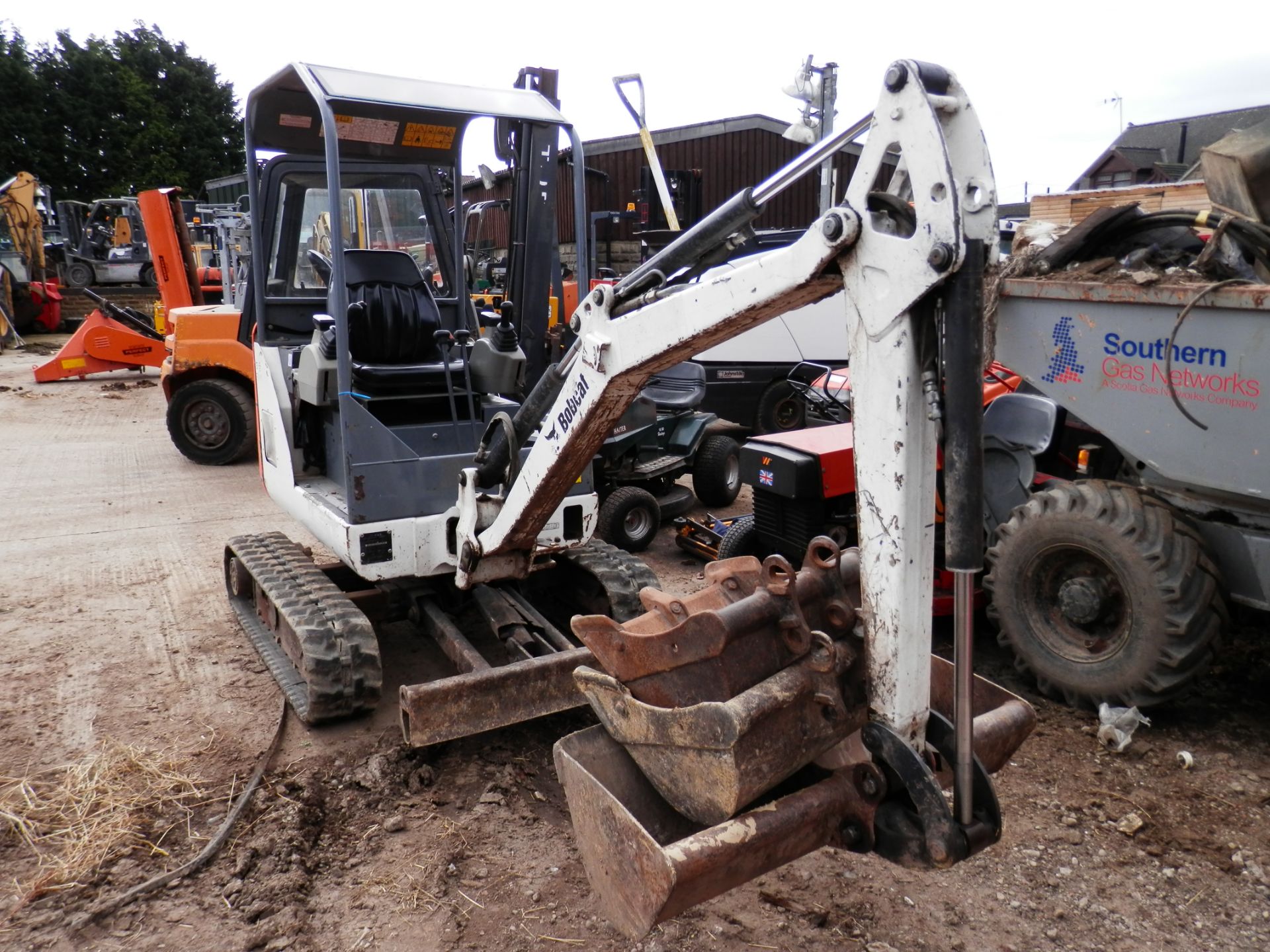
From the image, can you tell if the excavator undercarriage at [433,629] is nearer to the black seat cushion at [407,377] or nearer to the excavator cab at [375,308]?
the excavator cab at [375,308]

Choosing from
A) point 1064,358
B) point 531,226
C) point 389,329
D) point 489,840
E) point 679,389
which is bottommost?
point 489,840

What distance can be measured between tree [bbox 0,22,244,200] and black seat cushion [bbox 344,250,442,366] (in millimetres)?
35285

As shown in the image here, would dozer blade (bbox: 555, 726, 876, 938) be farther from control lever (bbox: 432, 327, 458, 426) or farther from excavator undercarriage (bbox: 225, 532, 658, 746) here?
control lever (bbox: 432, 327, 458, 426)

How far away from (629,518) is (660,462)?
553 mm

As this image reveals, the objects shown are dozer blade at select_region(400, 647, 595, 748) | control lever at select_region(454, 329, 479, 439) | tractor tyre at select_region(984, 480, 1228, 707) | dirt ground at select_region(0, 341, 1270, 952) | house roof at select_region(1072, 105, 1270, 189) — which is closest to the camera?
dirt ground at select_region(0, 341, 1270, 952)

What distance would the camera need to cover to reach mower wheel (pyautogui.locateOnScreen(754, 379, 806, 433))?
8.91 metres

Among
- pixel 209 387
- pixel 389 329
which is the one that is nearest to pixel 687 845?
pixel 389 329

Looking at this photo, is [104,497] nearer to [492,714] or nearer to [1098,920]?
[492,714]

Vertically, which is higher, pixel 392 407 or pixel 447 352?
pixel 447 352

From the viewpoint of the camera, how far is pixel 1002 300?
13.9 feet

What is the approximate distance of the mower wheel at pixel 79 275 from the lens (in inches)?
858

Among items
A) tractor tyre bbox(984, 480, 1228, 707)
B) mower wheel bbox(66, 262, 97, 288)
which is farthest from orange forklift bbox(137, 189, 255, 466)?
mower wheel bbox(66, 262, 97, 288)

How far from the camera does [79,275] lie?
2188cm

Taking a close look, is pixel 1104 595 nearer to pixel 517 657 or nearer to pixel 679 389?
pixel 517 657
